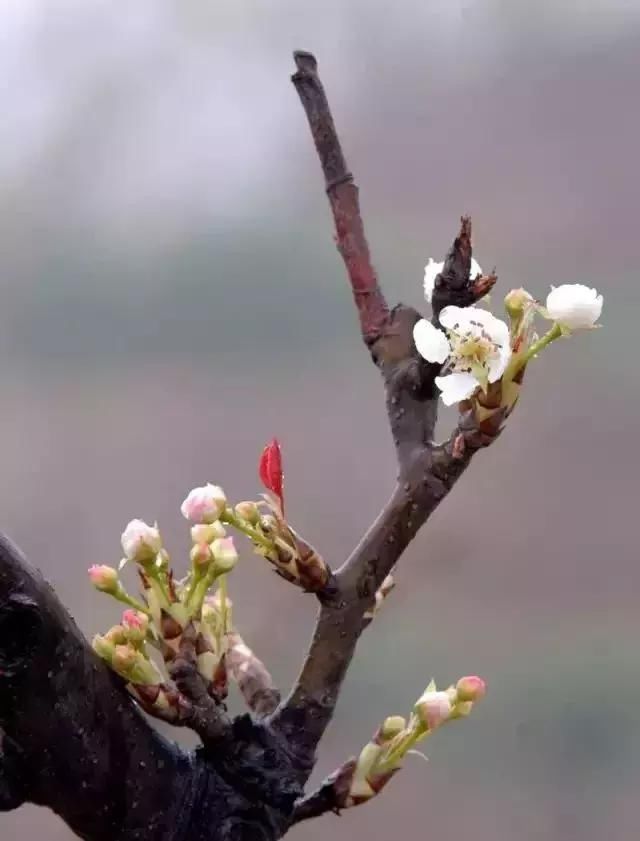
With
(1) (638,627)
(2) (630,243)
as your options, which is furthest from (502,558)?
(2) (630,243)

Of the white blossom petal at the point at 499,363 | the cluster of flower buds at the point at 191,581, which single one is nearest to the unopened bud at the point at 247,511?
the cluster of flower buds at the point at 191,581

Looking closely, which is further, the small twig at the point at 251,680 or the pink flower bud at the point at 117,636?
the small twig at the point at 251,680

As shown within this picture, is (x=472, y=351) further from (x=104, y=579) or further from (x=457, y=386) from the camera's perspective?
(x=104, y=579)

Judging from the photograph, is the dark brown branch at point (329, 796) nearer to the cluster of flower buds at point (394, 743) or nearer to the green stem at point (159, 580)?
the cluster of flower buds at point (394, 743)

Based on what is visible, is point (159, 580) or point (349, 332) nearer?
point (159, 580)

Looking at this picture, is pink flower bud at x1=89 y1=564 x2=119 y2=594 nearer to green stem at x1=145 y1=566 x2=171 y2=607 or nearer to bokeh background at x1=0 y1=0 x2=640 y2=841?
green stem at x1=145 y1=566 x2=171 y2=607

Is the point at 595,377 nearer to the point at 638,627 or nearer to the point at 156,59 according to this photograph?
the point at 638,627

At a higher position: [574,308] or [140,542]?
[574,308]

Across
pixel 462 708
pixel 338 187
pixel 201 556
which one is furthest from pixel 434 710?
pixel 338 187
